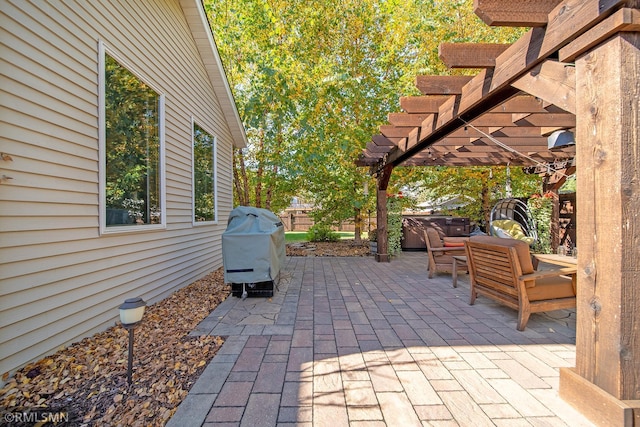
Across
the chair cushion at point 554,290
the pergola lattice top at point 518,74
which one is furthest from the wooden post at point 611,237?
the chair cushion at point 554,290

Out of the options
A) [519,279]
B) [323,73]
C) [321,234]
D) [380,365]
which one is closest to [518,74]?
[519,279]

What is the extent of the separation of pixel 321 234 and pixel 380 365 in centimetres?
921

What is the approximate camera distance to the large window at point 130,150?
10.7 ft

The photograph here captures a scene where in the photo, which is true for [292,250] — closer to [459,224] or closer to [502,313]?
[459,224]

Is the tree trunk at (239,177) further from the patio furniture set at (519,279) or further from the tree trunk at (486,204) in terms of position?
the tree trunk at (486,204)

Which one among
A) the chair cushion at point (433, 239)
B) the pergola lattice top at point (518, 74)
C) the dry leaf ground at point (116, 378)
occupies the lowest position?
the dry leaf ground at point (116, 378)

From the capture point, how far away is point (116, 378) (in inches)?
87.7

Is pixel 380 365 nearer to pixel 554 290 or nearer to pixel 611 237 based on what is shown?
pixel 611 237

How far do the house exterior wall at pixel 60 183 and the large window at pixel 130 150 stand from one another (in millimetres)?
163

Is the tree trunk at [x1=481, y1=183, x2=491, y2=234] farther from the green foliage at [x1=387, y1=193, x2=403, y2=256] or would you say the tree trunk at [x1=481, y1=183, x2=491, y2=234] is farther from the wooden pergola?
the wooden pergola

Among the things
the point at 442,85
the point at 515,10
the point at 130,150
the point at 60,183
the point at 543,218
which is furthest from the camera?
the point at 543,218

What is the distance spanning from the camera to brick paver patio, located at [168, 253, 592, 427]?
181 centimetres

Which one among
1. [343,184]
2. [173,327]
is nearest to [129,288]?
[173,327]

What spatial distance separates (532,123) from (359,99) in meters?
5.23
